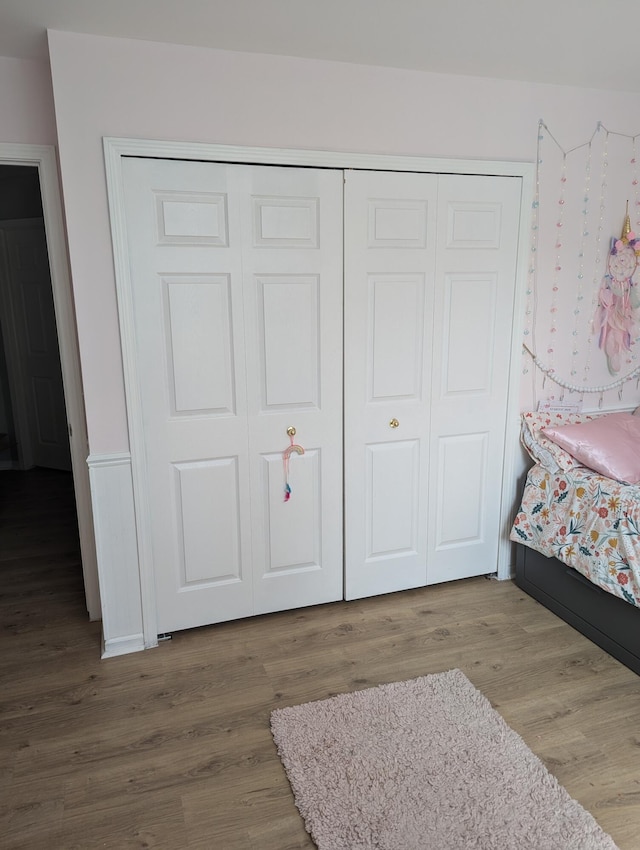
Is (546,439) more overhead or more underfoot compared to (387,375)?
more underfoot

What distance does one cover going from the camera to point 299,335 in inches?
101

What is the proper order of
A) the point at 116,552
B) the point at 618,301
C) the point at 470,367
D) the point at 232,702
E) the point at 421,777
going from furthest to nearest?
the point at 618,301
the point at 470,367
the point at 116,552
the point at 232,702
the point at 421,777

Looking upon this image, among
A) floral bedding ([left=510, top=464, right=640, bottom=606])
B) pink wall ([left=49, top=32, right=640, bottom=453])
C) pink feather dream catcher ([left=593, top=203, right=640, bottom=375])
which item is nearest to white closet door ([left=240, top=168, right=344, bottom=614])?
pink wall ([left=49, top=32, right=640, bottom=453])

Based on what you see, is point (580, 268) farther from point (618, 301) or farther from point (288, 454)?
point (288, 454)

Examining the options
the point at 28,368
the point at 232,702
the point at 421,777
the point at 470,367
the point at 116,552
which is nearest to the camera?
the point at 421,777

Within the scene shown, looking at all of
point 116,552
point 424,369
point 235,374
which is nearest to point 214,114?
point 235,374

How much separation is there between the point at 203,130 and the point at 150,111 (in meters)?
0.20

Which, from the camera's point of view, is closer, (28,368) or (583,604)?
(583,604)

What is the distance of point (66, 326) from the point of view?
99.3 inches

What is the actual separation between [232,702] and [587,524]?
162 cm

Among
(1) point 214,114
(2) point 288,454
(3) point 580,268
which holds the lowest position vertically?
(2) point 288,454

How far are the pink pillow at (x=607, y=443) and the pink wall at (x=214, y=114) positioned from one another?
1292 mm

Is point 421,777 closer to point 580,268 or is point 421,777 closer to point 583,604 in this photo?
point 583,604

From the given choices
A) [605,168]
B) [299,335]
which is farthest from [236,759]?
[605,168]
